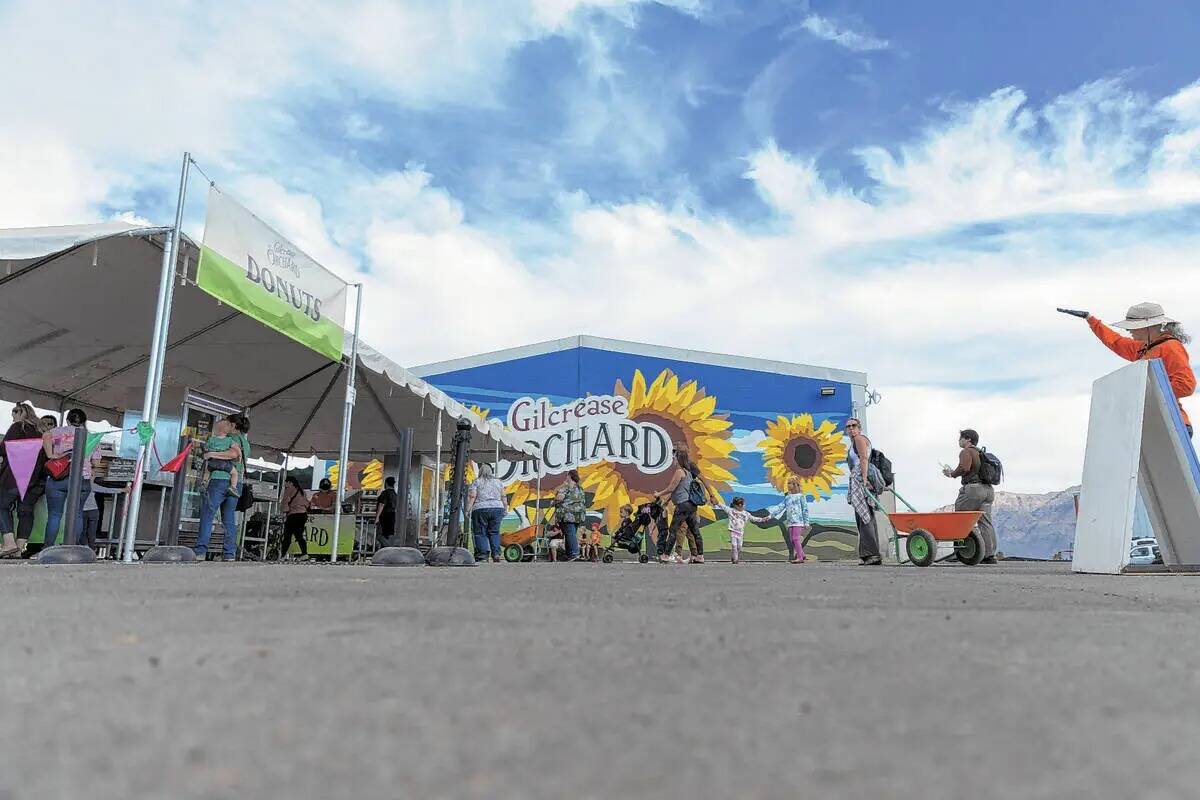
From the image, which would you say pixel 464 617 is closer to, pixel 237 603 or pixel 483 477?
pixel 237 603

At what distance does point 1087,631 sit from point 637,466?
59.5 feet

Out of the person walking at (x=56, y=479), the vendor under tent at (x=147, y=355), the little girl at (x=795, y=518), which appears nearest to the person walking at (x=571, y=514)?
the vendor under tent at (x=147, y=355)

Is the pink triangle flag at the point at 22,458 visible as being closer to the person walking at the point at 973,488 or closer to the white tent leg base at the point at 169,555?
the white tent leg base at the point at 169,555

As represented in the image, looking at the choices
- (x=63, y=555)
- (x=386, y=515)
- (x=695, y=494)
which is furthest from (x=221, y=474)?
(x=695, y=494)

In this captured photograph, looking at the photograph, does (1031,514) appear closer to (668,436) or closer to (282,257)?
(668,436)

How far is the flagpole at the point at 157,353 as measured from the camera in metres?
6.31

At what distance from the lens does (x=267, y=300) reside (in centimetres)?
759

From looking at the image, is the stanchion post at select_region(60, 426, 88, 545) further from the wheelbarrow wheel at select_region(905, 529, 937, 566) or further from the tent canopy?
the wheelbarrow wheel at select_region(905, 529, 937, 566)

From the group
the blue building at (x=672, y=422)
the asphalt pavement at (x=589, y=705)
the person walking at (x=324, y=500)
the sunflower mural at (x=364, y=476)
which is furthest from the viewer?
the sunflower mural at (x=364, y=476)

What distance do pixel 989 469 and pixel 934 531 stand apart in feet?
3.88

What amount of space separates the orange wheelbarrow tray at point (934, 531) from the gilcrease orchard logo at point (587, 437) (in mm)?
11819

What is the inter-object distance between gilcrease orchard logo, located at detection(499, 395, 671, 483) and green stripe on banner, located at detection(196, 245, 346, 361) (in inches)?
469

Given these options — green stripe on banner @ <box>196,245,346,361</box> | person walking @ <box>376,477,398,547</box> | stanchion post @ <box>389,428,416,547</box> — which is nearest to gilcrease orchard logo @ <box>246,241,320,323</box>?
green stripe on banner @ <box>196,245,346,361</box>

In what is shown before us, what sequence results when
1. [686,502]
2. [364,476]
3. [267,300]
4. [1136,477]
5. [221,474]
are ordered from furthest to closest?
[364,476], [686,502], [221,474], [267,300], [1136,477]
